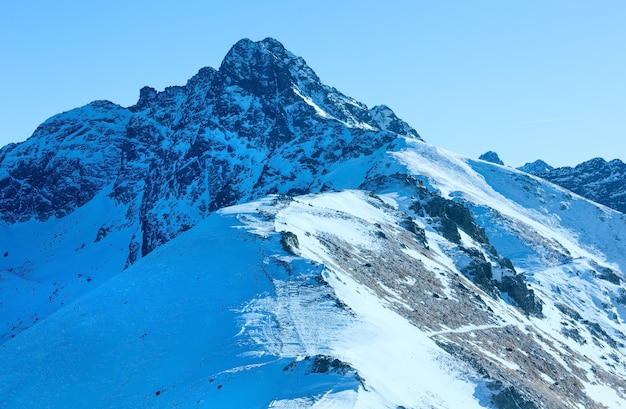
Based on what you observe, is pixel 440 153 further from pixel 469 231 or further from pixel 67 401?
pixel 67 401

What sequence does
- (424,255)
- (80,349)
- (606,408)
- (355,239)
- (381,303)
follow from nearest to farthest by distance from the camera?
(80,349) → (381,303) → (606,408) → (355,239) → (424,255)

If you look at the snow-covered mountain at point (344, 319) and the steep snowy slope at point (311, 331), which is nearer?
the steep snowy slope at point (311, 331)

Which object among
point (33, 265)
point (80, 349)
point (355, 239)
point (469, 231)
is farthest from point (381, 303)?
point (33, 265)

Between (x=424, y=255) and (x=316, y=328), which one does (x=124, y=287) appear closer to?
(x=316, y=328)

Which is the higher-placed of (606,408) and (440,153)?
(440,153)

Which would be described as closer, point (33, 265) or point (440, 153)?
point (440, 153)

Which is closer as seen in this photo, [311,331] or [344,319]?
[311,331]

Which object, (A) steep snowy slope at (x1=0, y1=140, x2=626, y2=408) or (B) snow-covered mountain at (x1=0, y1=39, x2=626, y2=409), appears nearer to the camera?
(A) steep snowy slope at (x1=0, y1=140, x2=626, y2=408)

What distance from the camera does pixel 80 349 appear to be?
45.3 m

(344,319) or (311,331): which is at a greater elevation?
(344,319)

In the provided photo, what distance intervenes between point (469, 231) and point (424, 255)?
28.8 metres

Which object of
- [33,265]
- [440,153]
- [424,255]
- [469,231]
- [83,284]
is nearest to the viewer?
[424,255]

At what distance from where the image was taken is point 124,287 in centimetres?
5347

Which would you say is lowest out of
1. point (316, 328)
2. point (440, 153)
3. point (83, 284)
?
point (83, 284)
